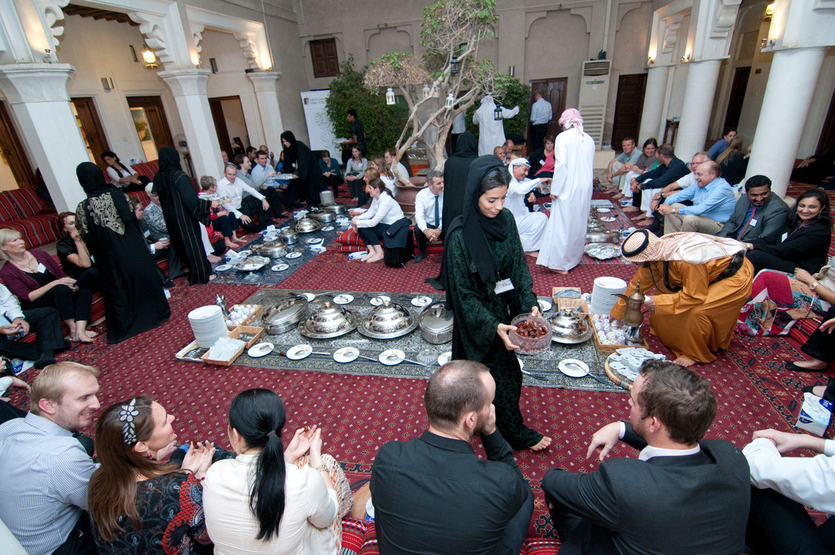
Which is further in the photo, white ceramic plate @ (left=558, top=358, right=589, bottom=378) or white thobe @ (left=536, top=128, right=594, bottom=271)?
white thobe @ (left=536, top=128, right=594, bottom=271)

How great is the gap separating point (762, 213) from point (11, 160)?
1167cm

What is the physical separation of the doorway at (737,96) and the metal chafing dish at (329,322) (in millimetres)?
11146

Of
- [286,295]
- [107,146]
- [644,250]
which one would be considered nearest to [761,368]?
[644,250]

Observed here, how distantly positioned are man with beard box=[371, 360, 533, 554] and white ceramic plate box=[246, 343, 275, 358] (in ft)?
8.62

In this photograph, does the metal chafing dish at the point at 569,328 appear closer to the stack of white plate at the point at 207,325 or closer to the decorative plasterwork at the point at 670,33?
the stack of white plate at the point at 207,325

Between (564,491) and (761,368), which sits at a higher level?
(564,491)

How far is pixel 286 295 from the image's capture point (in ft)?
15.9

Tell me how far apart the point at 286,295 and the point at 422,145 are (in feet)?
25.0

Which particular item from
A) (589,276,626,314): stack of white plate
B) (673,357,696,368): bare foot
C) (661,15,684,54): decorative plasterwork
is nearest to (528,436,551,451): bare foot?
(673,357,696,368): bare foot

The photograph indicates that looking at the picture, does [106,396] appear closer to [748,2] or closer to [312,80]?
[312,80]

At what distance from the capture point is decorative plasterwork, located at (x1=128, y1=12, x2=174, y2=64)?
677cm

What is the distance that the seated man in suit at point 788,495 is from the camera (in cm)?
145

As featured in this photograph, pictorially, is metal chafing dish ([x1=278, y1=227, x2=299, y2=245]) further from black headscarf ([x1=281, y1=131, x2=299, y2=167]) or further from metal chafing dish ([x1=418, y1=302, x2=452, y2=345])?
metal chafing dish ([x1=418, y1=302, x2=452, y2=345])

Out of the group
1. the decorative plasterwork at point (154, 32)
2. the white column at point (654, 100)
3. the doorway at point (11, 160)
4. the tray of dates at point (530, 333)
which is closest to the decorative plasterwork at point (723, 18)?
the white column at point (654, 100)
